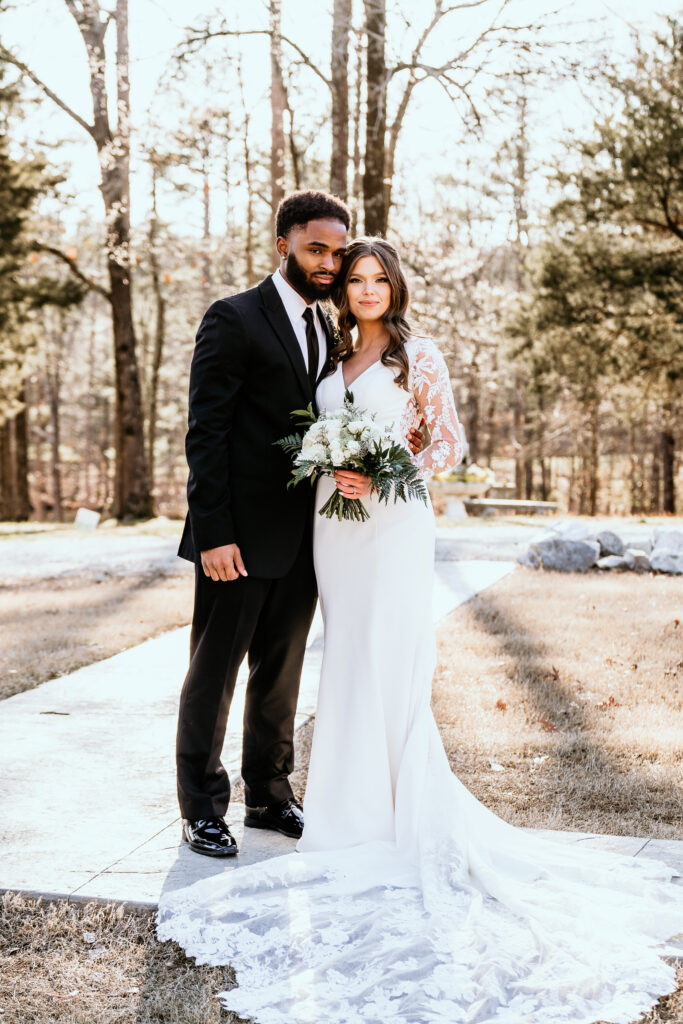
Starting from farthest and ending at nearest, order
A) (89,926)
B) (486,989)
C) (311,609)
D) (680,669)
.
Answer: (680,669), (311,609), (89,926), (486,989)

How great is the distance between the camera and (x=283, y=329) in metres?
Answer: 3.66

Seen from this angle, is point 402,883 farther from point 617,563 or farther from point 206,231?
point 206,231

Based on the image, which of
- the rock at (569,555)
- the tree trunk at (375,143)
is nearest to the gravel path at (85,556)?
the rock at (569,555)

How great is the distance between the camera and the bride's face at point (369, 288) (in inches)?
141

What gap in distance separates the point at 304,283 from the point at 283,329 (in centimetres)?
20

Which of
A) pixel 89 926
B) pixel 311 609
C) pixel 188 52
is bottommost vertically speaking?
pixel 89 926

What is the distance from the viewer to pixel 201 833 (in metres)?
3.58

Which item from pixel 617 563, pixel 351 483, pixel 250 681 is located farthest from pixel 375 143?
pixel 351 483

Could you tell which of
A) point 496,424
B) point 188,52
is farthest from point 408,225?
point 496,424

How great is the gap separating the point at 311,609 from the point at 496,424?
36.1 m

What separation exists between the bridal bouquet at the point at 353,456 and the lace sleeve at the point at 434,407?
19 cm

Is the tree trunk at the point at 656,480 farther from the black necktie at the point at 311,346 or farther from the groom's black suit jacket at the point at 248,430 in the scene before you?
the groom's black suit jacket at the point at 248,430

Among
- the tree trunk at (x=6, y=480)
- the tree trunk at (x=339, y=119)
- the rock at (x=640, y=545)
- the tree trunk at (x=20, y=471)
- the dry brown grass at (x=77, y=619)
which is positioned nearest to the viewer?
the dry brown grass at (x=77, y=619)

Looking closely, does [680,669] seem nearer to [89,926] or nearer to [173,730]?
[173,730]
